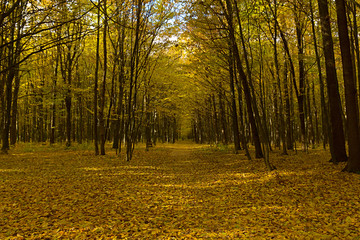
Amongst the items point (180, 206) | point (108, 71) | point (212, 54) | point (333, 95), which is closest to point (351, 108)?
point (333, 95)

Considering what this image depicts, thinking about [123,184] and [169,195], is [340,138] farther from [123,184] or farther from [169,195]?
[123,184]

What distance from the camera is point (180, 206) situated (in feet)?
19.6

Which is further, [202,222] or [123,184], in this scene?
[123,184]

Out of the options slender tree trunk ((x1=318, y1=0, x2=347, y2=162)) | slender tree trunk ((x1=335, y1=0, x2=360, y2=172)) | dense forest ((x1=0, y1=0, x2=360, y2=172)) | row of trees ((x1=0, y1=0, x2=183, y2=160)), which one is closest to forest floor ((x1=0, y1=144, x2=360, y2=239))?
slender tree trunk ((x1=335, y1=0, x2=360, y2=172))

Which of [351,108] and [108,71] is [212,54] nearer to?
[351,108]

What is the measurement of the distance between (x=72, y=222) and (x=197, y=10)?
1120 centimetres

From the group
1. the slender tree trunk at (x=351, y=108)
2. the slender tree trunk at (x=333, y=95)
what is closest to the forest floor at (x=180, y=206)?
the slender tree trunk at (x=351, y=108)

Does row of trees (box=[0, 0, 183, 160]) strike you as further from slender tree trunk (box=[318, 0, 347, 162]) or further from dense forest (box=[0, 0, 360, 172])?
slender tree trunk (box=[318, 0, 347, 162])

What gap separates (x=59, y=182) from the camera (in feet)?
25.4

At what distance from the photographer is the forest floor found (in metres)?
4.29

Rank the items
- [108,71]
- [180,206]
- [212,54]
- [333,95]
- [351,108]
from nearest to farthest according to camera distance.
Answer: [180,206]
[351,108]
[333,95]
[212,54]
[108,71]

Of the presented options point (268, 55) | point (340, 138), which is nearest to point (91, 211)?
point (340, 138)

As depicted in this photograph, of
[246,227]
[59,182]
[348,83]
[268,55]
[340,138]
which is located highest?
[268,55]

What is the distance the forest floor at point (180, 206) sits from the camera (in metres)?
4.29
